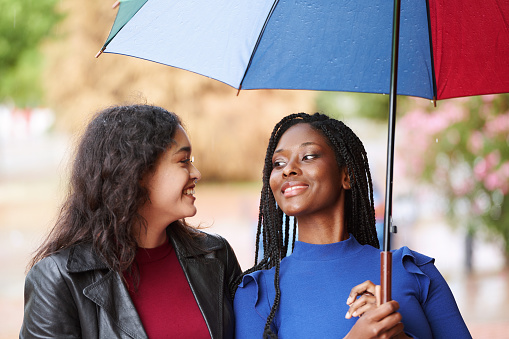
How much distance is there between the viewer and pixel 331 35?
8.73ft

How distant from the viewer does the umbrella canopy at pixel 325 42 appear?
8.49 feet

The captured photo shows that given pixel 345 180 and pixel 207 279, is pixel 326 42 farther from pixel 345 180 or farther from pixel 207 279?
pixel 207 279

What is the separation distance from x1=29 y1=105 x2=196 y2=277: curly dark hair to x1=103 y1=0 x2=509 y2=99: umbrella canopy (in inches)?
13.1

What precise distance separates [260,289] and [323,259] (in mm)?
263

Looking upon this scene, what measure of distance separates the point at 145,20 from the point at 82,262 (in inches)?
39.8

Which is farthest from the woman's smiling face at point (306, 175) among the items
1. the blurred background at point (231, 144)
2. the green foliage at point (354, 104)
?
the green foliage at point (354, 104)

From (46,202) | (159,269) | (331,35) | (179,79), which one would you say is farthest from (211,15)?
(46,202)

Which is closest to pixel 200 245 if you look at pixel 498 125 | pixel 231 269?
pixel 231 269

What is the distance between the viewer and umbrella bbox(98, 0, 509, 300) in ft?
8.48

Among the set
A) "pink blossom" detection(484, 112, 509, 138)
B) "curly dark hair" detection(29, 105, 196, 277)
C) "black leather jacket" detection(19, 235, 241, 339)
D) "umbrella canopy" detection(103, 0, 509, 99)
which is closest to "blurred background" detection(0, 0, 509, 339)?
"pink blossom" detection(484, 112, 509, 138)

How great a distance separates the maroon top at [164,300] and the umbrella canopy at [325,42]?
0.79m

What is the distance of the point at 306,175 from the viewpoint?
7.96ft

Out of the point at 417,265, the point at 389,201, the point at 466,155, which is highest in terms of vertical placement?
the point at 466,155

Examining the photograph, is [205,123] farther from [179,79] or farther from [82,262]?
[82,262]
